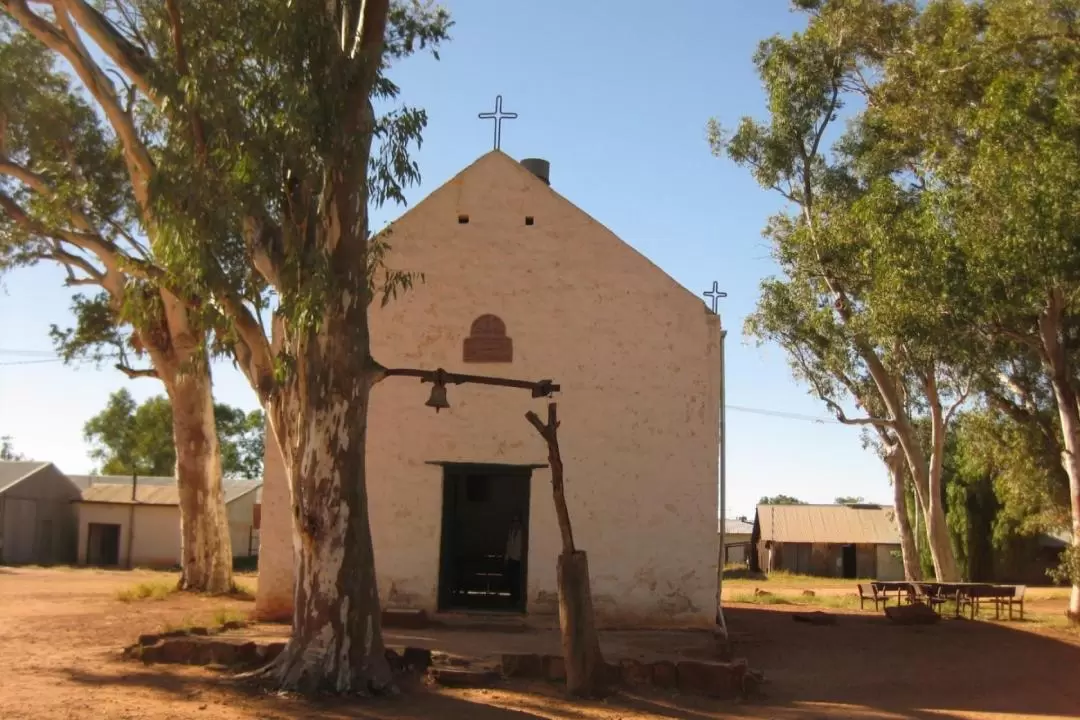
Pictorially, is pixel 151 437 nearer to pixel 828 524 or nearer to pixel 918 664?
pixel 828 524

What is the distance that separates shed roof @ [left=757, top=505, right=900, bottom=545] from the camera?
47.1 metres

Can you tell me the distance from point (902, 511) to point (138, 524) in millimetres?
28591

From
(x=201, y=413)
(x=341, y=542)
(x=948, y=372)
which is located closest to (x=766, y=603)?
(x=948, y=372)

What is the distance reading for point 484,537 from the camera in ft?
63.4

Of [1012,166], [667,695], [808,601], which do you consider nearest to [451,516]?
[667,695]

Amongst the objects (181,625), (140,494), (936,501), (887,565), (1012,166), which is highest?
(1012,166)

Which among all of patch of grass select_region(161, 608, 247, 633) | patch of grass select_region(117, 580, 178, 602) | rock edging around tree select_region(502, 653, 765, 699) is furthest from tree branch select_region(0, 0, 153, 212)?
patch of grass select_region(117, 580, 178, 602)

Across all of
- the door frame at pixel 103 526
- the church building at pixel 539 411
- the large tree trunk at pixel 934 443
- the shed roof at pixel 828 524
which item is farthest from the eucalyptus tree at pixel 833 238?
the door frame at pixel 103 526

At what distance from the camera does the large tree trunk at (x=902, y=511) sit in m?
28.4

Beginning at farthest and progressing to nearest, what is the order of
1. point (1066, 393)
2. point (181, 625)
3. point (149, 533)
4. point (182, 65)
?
1. point (149, 533)
2. point (1066, 393)
3. point (181, 625)
4. point (182, 65)

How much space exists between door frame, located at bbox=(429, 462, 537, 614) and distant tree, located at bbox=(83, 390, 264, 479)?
4939cm

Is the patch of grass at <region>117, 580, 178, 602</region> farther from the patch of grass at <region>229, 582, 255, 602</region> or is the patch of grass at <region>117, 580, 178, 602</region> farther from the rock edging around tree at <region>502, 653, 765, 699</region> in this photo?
the rock edging around tree at <region>502, 653, 765, 699</region>

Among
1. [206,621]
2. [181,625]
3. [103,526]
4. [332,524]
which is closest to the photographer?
[332,524]

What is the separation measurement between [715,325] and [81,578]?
2066 cm
